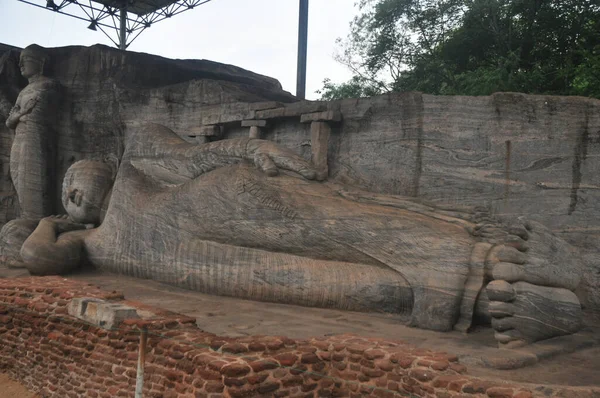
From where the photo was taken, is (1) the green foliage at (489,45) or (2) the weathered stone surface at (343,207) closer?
(2) the weathered stone surface at (343,207)

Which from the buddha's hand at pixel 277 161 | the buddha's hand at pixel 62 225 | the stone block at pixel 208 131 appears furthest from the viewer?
the stone block at pixel 208 131

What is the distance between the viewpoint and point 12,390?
18.1 ft

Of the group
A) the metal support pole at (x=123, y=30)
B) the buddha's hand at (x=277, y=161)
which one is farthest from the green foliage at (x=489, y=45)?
the metal support pole at (x=123, y=30)

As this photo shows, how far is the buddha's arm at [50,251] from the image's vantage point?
672 cm

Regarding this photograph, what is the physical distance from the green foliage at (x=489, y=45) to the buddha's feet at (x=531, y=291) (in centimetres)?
480

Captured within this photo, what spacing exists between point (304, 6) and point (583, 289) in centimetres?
852

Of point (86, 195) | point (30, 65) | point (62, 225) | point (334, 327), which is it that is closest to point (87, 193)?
point (86, 195)

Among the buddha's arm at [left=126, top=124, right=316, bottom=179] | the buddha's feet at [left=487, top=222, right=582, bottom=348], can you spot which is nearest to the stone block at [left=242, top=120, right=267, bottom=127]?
the buddha's arm at [left=126, top=124, right=316, bottom=179]

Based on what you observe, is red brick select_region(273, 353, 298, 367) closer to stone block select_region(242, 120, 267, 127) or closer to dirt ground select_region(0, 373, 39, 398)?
dirt ground select_region(0, 373, 39, 398)

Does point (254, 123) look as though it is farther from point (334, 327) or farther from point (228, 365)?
point (228, 365)

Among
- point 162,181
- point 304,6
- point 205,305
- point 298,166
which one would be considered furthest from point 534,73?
point 205,305

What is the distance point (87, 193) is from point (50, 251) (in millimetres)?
1069

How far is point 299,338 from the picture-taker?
13.9 ft

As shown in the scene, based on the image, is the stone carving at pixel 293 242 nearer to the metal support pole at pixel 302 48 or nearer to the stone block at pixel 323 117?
the stone block at pixel 323 117
